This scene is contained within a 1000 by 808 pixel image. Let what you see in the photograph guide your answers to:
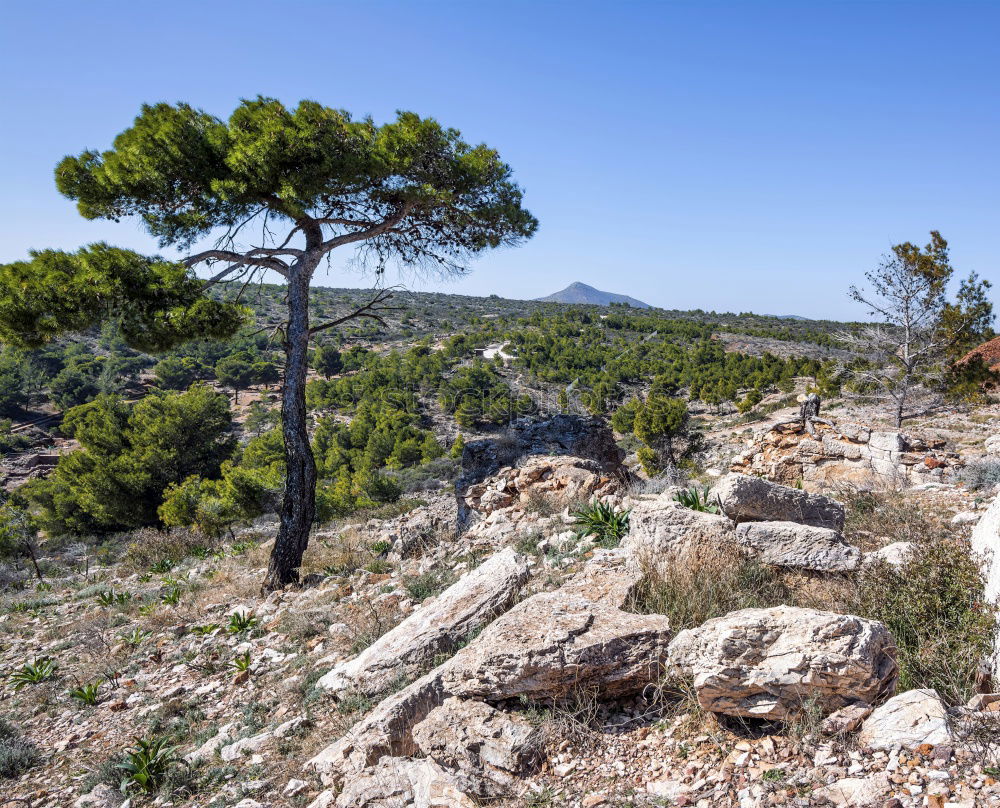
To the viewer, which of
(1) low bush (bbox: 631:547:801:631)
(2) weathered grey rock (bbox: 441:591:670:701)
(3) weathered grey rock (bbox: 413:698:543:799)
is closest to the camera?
(3) weathered grey rock (bbox: 413:698:543:799)

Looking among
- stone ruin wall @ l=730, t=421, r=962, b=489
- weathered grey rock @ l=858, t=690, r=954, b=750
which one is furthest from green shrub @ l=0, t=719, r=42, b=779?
stone ruin wall @ l=730, t=421, r=962, b=489

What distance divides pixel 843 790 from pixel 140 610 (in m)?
7.05

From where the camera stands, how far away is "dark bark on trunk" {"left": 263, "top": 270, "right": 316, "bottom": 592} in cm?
657

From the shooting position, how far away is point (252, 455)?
1884cm

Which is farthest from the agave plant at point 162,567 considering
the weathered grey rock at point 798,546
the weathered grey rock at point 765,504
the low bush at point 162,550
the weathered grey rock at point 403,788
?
the weathered grey rock at point 798,546

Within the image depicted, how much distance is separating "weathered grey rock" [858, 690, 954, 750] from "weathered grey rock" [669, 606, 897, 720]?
0.37 ft

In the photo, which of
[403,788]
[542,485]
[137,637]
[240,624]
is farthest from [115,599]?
[403,788]

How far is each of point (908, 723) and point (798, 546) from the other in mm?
1804

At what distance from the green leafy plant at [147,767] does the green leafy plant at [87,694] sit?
1.28 metres

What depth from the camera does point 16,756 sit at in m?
3.52

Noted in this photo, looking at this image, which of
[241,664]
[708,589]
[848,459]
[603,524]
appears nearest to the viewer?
[708,589]

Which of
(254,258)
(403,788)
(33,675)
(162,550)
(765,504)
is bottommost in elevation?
(162,550)

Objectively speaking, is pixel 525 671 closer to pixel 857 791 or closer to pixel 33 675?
pixel 857 791

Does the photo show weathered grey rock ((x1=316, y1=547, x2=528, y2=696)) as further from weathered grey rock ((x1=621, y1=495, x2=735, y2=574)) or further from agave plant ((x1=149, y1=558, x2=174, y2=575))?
agave plant ((x1=149, y1=558, x2=174, y2=575))
